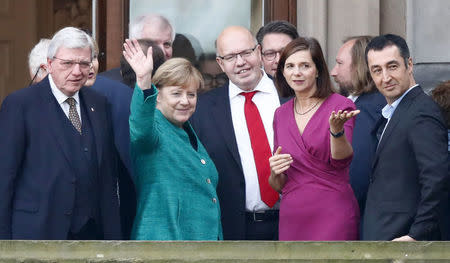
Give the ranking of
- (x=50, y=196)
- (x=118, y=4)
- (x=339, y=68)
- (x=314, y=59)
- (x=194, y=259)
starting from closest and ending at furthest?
(x=194, y=259)
(x=50, y=196)
(x=314, y=59)
(x=339, y=68)
(x=118, y=4)

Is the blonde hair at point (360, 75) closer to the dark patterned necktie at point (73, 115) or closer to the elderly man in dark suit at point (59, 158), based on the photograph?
the elderly man in dark suit at point (59, 158)

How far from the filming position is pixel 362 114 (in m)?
6.72

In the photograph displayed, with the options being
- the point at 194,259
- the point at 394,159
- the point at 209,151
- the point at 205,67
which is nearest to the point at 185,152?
the point at 209,151

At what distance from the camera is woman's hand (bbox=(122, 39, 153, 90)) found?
5953 millimetres

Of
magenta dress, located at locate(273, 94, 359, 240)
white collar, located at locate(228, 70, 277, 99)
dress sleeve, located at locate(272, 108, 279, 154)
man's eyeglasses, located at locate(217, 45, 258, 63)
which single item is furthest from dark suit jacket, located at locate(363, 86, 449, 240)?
man's eyeglasses, located at locate(217, 45, 258, 63)

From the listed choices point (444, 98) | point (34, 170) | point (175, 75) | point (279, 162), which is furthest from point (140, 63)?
point (444, 98)

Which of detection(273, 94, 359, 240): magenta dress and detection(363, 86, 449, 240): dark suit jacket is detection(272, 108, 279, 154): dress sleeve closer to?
detection(273, 94, 359, 240): magenta dress

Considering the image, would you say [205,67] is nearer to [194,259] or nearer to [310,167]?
→ [310,167]

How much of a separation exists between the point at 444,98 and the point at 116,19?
3.15 m

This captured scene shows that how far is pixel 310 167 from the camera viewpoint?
20.5ft

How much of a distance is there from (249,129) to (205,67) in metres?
2.18

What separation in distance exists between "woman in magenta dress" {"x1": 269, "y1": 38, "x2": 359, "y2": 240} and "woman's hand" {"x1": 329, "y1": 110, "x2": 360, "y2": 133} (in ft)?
0.15

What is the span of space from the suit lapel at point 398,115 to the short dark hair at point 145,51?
55.6 inches

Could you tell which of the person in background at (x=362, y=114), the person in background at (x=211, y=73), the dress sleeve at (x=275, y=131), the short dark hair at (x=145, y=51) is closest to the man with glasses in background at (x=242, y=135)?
the dress sleeve at (x=275, y=131)
